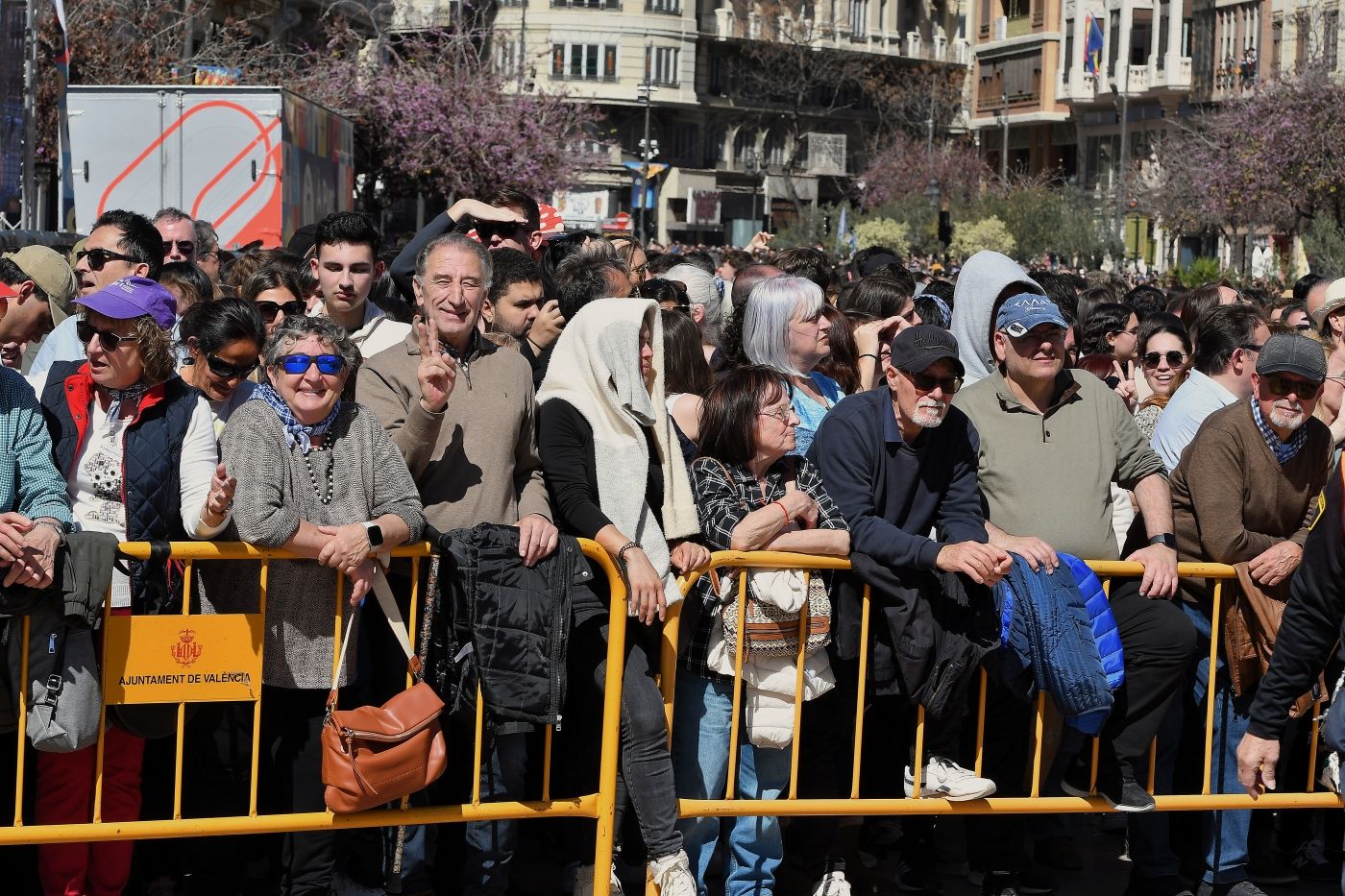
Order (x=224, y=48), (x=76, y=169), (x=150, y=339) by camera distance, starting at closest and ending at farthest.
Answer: (x=150, y=339)
(x=76, y=169)
(x=224, y=48)

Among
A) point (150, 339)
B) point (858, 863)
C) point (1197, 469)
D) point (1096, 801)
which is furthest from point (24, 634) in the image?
point (1197, 469)

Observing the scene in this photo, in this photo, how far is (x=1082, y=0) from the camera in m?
67.4

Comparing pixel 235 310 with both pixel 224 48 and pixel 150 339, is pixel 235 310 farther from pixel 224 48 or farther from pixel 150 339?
pixel 224 48

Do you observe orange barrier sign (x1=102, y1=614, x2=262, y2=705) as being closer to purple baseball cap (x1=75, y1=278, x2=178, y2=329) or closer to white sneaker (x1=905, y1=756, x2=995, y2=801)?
purple baseball cap (x1=75, y1=278, x2=178, y2=329)

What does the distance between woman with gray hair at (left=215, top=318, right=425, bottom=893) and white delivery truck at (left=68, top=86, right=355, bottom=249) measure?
13.2 m

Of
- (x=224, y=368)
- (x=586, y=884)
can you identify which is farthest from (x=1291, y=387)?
(x=224, y=368)

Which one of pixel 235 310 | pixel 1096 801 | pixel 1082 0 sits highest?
pixel 1082 0

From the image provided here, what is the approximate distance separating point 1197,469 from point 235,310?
3.45 metres

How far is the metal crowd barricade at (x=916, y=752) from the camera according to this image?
210 inches

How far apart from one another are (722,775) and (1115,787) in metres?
1.35

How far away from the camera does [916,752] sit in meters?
5.52

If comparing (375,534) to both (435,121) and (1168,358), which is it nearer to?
(1168,358)

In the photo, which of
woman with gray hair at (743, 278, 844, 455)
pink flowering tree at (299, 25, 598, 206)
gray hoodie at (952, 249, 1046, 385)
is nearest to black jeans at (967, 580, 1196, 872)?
gray hoodie at (952, 249, 1046, 385)

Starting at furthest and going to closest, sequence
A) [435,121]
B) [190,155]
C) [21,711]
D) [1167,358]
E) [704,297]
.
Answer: [435,121] < [190,155] < [704,297] < [1167,358] < [21,711]
